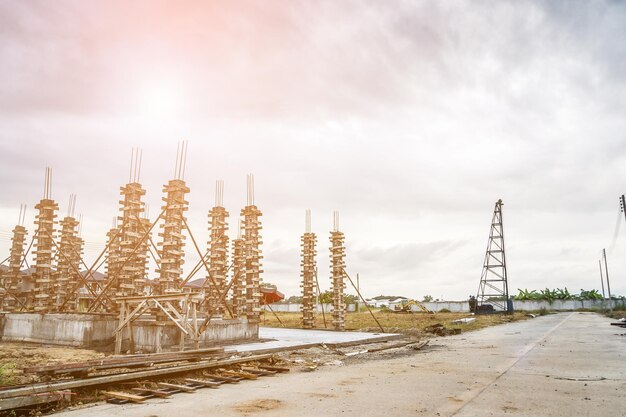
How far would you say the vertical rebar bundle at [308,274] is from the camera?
1275 inches

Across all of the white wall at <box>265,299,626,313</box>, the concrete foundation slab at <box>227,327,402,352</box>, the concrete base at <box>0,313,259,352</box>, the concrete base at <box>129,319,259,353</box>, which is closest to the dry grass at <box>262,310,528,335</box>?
the concrete foundation slab at <box>227,327,402,352</box>

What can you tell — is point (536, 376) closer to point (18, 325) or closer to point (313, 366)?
point (313, 366)

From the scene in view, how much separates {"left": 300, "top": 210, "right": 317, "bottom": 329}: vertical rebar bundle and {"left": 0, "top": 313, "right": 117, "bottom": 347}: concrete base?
669 inches

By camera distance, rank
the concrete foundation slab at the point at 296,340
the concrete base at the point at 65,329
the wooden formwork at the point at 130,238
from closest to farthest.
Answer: the concrete base at the point at 65,329 < the concrete foundation slab at the point at 296,340 < the wooden formwork at the point at 130,238

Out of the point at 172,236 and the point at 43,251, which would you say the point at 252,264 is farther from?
the point at 43,251

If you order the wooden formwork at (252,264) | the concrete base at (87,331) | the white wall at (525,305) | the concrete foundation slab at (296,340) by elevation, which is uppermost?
the wooden formwork at (252,264)

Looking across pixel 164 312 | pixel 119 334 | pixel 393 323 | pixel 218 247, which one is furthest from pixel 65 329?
pixel 393 323

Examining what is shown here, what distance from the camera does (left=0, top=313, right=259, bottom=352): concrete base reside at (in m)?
16.2

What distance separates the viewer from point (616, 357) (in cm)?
1605

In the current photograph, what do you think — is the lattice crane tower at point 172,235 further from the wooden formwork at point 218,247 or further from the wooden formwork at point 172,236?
the wooden formwork at point 218,247

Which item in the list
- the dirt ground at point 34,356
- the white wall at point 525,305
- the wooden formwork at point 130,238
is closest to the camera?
the dirt ground at point 34,356

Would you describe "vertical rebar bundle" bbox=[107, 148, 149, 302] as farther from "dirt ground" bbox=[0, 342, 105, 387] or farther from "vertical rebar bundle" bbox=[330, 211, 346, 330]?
"vertical rebar bundle" bbox=[330, 211, 346, 330]

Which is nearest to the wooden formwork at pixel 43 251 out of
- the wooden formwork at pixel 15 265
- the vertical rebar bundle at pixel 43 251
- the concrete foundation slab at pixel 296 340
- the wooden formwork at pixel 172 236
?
the vertical rebar bundle at pixel 43 251

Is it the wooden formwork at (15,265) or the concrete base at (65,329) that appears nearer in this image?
the concrete base at (65,329)
